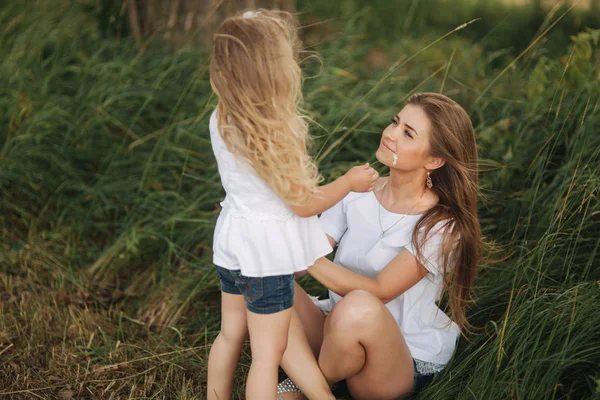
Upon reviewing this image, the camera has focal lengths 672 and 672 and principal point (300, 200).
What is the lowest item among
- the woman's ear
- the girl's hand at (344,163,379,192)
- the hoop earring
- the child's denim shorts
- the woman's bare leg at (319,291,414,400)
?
the woman's bare leg at (319,291,414,400)

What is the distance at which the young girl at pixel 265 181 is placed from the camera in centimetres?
169

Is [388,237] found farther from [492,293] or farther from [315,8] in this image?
[315,8]

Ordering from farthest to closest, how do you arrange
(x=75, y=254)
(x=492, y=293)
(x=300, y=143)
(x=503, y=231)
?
(x=75, y=254)
(x=503, y=231)
(x=492, y=293)
(x=300, y=143)

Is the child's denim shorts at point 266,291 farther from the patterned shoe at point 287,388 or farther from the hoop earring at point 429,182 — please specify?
the hoop earring at point 429,182

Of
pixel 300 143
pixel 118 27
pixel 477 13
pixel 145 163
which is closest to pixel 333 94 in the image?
pixel 145 163

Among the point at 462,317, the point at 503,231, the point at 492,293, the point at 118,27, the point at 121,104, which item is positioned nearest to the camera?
the point at 462,317

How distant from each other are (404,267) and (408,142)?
38 centimetres

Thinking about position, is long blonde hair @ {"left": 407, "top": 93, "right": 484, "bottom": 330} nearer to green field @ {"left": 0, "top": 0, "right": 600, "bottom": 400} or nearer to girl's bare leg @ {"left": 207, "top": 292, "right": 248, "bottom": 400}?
green field @ {"left": 0, "top": 0, "right": 600, "bottom": 400}

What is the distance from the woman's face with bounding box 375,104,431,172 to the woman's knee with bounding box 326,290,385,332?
0.41 metres

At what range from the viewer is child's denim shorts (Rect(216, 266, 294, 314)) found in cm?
180

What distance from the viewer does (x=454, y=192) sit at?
2111 millimetres

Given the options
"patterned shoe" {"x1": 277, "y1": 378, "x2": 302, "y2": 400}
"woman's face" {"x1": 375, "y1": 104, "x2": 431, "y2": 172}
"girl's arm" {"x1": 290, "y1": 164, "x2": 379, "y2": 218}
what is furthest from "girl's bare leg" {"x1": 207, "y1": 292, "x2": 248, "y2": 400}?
"woman's face" {"x1": 375, "y1": 104, "x2": 431, "y2": 172}

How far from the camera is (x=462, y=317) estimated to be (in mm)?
2178

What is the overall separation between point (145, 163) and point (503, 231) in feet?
5.34
